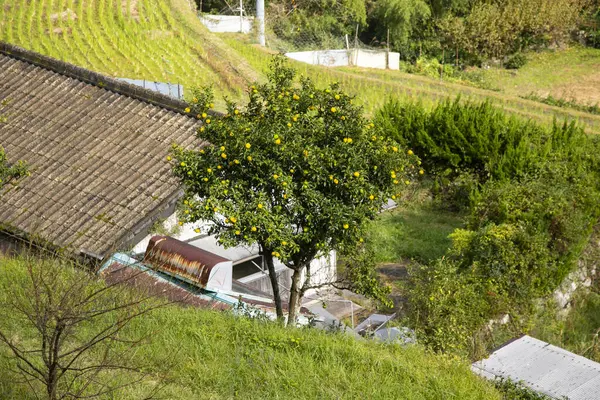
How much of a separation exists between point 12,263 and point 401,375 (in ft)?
16.5

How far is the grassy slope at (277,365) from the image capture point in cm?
666

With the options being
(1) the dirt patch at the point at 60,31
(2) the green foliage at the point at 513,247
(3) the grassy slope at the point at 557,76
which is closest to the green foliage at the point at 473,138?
(2) the green foliage at the point at 513,247

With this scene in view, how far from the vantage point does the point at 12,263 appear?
9.41m

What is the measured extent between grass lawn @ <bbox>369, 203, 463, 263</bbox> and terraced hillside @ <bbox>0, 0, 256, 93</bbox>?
30.6 feet

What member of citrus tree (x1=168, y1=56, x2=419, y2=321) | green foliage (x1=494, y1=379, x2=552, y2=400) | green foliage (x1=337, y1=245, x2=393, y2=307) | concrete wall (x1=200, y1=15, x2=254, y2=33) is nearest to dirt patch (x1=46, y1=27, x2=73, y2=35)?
concrete wall (x1=200, y1=15, x2=254, y2=33)

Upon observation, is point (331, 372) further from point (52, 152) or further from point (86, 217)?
point (52, 152)

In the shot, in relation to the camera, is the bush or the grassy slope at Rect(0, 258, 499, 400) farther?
the bush

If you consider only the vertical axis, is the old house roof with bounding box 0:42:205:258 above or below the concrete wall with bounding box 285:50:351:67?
above

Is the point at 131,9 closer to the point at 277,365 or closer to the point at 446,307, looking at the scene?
the point at 446,307

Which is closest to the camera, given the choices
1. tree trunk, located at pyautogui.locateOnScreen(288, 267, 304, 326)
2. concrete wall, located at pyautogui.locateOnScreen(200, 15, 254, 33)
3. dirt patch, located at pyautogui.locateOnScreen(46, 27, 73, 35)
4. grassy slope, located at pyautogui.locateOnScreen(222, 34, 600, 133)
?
tree trunk, located at pyautogui.locateOnScreen(288, 267, 304, 326)

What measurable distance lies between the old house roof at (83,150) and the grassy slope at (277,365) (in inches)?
92.4

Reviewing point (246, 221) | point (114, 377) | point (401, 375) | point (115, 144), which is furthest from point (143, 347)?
point (115, 144)

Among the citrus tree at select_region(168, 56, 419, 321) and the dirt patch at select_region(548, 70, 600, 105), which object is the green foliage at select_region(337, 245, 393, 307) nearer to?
the citrus tree at select_region(168, 56, 419, 321)

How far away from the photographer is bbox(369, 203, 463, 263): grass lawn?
16484mm
